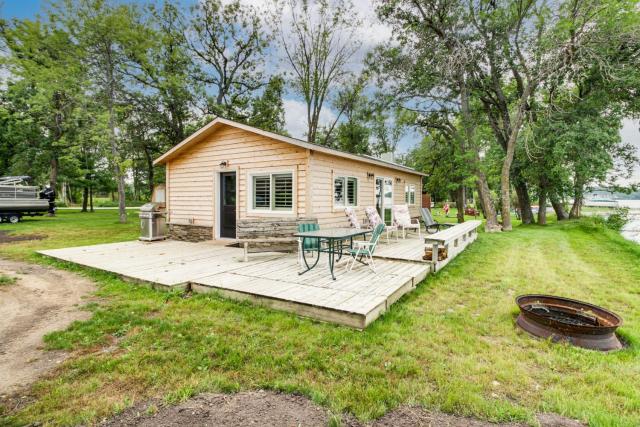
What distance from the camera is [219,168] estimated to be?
8.98 metres

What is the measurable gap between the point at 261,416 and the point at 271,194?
21.2ft

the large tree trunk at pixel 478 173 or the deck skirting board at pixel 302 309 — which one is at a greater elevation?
the large tree trunk at pixel 478 173

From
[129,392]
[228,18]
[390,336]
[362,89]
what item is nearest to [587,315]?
[390,336]

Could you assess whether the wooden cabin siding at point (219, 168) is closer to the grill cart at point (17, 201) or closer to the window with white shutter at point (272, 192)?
the window with white shutter at point (272, 192)

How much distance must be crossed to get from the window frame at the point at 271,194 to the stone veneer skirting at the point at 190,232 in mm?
1805

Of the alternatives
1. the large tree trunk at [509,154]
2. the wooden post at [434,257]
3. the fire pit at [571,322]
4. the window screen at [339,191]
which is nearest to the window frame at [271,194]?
the window screen at [339,191]

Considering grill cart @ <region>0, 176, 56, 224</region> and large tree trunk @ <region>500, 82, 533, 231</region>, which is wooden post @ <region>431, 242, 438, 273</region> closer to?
large tree trunk @ <region>500, 82, 533, 231</region>

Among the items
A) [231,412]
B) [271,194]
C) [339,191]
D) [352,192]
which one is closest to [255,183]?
[271,194]

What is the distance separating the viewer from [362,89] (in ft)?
64.3

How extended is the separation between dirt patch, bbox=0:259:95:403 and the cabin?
10.2 ft

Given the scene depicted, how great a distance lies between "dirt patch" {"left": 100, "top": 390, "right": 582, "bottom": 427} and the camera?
201cm

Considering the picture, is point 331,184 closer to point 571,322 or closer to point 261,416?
point 571,322

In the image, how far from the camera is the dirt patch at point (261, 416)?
201 centimetres

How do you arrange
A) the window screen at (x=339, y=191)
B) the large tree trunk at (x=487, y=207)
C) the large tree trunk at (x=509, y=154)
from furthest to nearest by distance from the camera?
the large tree trunk at (x=487, y=207)
the large tree trunk at (x=509, y=154)
the window screen at (x=339, y=191)
